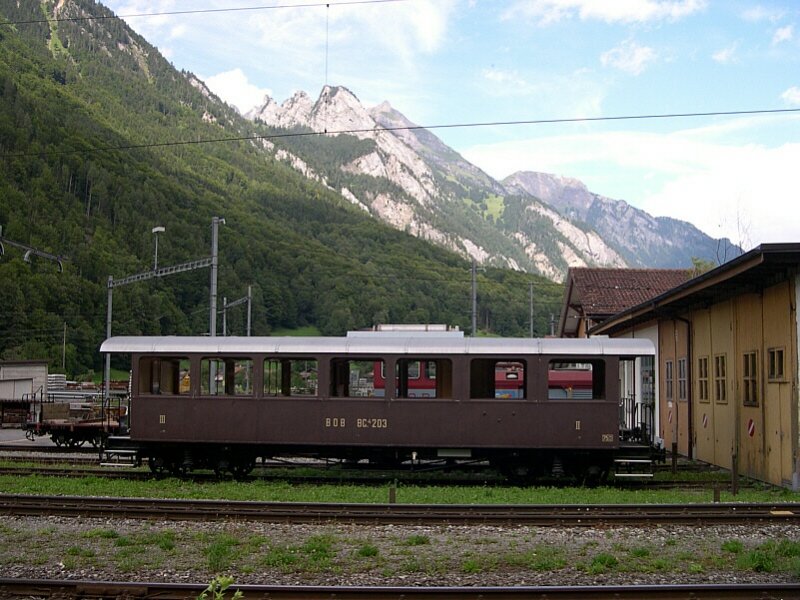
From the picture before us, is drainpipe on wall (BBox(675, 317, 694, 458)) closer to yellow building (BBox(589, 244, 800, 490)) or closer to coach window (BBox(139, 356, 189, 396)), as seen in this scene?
yellow building (BBox(589, 244, 800, 490))

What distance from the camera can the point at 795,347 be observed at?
16141 mm

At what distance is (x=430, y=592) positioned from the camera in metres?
8.39

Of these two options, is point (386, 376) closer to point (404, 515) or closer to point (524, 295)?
point (404, 515)

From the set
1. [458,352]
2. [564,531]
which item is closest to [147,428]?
[458,352]

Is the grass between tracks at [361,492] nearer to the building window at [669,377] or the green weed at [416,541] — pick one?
the green weed at [416,541]

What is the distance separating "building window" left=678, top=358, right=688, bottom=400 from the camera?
2444cm

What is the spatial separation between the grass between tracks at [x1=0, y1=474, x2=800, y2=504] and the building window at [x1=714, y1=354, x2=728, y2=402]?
12.5 ft

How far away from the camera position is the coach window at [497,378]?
1698cm

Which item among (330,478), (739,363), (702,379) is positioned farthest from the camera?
(702,379)

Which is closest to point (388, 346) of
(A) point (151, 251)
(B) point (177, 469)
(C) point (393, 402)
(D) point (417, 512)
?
(C) point (393, 402)

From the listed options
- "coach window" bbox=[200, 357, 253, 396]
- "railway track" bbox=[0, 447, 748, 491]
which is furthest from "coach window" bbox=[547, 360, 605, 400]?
"coach window" bbox=[200, 357, 253, 396]

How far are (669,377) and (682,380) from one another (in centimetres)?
165

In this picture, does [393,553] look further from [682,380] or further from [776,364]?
[682,380]

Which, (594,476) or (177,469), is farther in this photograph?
(177,469)
